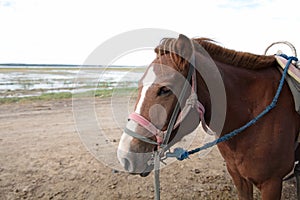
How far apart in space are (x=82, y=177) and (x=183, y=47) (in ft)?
10.3

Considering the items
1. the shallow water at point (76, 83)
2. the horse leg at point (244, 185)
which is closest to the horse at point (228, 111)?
the horse leg at point (244, 185)

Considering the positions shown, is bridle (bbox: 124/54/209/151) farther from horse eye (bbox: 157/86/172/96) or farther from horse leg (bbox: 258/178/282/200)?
horse leg (bbox: 258/178/282/200)

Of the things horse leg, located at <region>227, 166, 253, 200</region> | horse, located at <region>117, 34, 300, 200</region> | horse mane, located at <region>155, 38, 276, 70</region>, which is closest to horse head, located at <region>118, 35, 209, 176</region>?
horse, located at <region>117, 34, 300, 200</region>

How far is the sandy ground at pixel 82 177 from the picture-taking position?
3.91 meters

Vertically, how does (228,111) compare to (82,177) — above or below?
above

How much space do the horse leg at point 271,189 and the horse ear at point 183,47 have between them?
1423mm

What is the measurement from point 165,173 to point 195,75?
114 inches

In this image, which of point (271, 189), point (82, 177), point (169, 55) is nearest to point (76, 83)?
point (82, 177)

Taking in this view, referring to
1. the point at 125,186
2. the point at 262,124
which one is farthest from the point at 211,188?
the point at 262,124

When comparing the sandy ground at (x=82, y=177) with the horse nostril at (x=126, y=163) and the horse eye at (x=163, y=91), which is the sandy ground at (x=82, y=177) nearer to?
the horse nostril at (x=126, y=163)

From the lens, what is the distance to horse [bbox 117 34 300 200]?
191 centimetres

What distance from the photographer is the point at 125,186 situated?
4098 mm

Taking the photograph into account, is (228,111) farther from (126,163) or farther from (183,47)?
(126,163)

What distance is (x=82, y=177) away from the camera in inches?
169
